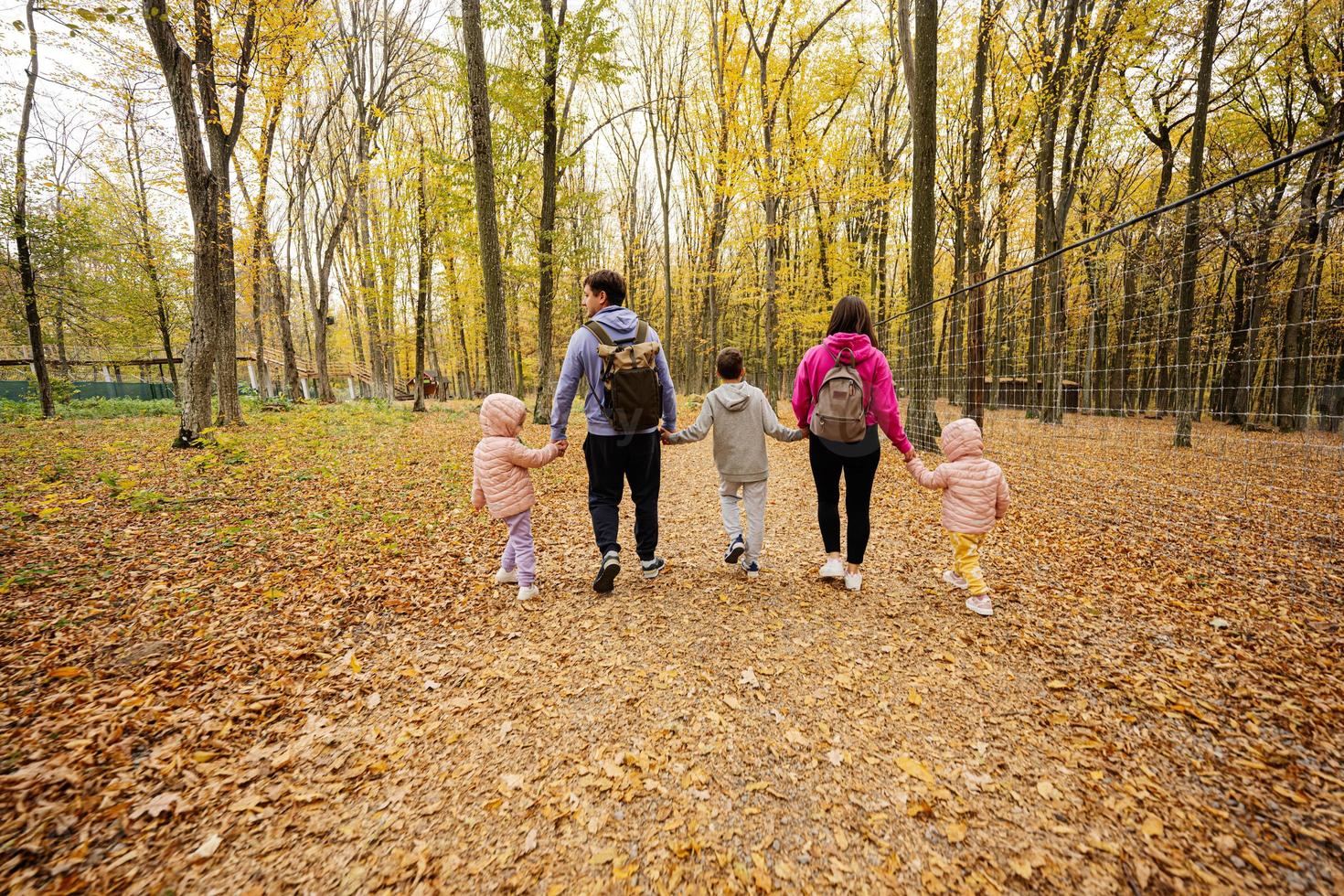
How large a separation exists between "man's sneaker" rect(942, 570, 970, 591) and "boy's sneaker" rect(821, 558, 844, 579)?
81cm

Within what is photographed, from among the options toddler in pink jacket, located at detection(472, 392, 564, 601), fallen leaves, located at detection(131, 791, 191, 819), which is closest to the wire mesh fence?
toddler in pink jacket, located at detection(472, 392, 564, 601)

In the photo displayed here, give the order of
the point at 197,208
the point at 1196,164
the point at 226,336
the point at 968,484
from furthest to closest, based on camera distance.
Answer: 1. the point at 226,336
2. the point at 1196,164
3. the point at 197,208
4. the point at 968,484

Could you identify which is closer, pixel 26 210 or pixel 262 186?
pixel 26 210

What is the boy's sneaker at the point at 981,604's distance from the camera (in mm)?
3541

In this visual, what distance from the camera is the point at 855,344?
3.85 meters

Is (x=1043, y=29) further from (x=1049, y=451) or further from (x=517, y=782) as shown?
(x=517, y=782)

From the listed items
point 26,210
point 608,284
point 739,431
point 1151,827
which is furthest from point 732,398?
point 26,210

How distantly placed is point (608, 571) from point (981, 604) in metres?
2.75

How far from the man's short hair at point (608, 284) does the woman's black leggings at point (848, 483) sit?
1.92 m

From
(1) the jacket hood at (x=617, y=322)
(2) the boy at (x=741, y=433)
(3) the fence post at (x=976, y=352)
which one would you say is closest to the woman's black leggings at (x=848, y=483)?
(2) the boy at (x=741, y=433)

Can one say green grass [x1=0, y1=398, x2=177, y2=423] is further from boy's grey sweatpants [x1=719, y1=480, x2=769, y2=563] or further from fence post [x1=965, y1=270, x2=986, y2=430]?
fence post [x1=965, y1=270, x2=986, y2=430]

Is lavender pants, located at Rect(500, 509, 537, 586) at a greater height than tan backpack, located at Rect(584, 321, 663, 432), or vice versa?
tan backpack, located at Rect(584, 321, 663, 432)

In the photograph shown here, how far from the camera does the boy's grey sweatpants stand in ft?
13.8

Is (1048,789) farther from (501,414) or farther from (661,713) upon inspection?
(501,414)
